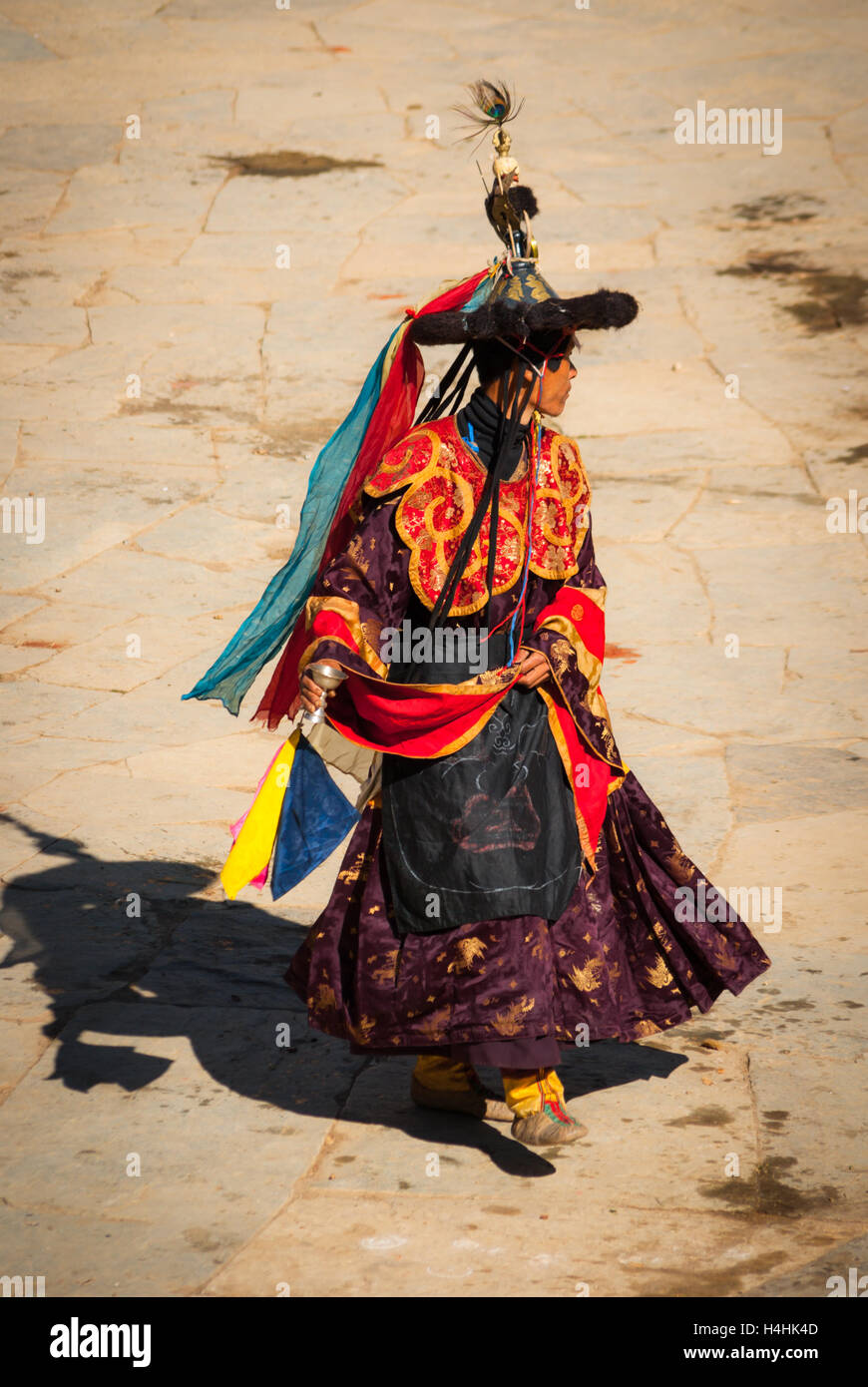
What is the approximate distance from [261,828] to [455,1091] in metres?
0.78

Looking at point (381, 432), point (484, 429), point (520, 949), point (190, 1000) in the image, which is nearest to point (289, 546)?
point (190, 1000)

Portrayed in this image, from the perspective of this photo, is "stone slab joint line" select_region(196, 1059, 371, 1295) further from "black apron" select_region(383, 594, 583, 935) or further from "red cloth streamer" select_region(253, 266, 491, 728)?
"red cloth streamer" select_region(253, 266, 491, 728)

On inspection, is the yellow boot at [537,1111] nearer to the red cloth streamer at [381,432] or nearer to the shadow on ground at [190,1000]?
the shadow on ground at [190,1000]

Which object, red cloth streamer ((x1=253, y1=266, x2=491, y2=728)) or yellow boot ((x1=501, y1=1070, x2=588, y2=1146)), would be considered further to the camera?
red cloth streamer ((x1=253, y1=266, x2=491, y2=728))

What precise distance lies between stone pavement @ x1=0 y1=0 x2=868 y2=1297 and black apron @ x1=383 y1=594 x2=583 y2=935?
1.94ft

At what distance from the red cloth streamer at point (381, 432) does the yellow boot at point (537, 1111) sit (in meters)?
1.03

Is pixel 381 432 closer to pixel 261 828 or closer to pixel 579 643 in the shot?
pixel 579 643

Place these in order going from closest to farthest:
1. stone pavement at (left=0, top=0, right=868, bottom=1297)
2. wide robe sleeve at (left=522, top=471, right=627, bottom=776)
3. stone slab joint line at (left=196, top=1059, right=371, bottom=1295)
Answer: stone slab joint line at (left=196, top=1059, right=371, bottom=1295)
stone pavement at (left=0, top=0, right=868, bottom=1297)
wide robe sleeve at (left=522, top=471, right=627, bottom=776)

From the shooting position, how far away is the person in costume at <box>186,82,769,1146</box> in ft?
10.2

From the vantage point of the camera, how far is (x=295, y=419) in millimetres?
8445

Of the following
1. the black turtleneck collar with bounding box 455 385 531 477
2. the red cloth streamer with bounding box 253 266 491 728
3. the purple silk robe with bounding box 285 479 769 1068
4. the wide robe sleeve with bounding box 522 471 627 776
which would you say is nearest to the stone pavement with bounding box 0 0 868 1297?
the purple silk robe with bounding box 285 479 769 1068

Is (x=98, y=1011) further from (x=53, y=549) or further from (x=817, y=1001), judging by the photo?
(x=53, y=549)

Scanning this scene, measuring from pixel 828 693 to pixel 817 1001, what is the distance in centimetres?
224

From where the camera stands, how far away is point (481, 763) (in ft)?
10.4
